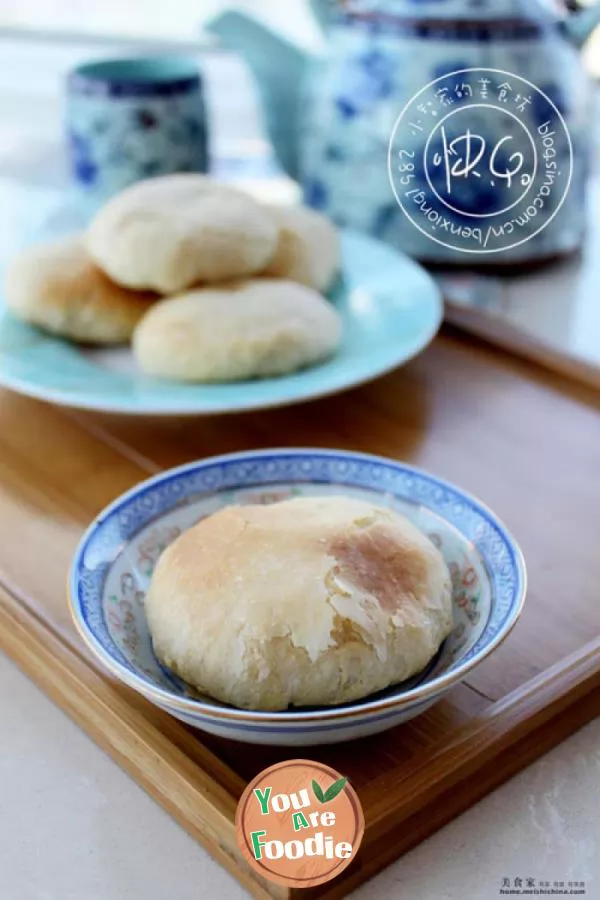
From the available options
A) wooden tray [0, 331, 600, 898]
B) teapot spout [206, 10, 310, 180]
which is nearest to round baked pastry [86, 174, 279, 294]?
wooden tray [0, 331, 600, 898]

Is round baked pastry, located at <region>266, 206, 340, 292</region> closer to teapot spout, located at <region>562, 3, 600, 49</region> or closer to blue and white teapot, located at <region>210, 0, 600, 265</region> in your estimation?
blue and white teapot, located at <region>210, 0, 600, 265</region>

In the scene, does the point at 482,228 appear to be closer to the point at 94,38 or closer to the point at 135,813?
the point at 135,813

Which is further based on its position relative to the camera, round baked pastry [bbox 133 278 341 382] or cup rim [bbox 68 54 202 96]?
cup rim [bbox 68 54 202 96]

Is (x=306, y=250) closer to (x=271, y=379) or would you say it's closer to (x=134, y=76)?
(x=271, y=379)

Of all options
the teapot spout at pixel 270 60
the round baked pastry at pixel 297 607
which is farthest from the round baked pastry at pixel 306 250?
the round baked pastry at pixel 297 607

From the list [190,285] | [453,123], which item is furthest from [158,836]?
[453,123]

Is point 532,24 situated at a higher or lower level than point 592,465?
higher

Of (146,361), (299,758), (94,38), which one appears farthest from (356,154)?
(94,38)
